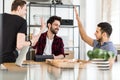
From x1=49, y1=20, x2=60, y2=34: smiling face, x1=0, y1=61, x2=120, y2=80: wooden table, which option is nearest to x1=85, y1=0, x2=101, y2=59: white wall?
x1=49, y1=20, x2=60, y2=34: smiling face

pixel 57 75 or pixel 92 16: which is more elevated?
pixel 92 16

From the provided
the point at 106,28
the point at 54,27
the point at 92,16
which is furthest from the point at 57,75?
the point at 92,16

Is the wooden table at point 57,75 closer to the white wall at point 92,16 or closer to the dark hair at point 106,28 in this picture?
the dark hair at point 106,28

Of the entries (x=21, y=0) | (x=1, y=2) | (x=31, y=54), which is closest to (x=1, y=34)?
(x=21, y=0)

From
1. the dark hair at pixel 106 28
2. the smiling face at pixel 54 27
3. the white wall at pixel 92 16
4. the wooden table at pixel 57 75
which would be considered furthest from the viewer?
the white wall at pixel 92 16

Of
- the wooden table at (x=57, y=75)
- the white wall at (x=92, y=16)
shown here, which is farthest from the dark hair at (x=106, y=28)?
the white wall at (x=92, y=16)

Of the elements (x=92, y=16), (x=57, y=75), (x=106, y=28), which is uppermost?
(x=92, y=16)

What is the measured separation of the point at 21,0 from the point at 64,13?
306cm

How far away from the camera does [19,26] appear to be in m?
2.32

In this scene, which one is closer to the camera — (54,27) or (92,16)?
(54,27)

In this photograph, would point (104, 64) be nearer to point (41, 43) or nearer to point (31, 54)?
point (41, 43)

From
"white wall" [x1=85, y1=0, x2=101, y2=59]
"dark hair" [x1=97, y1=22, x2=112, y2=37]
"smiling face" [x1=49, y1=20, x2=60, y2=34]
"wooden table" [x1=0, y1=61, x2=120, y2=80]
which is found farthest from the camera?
"white wall" [x1=85, y1=0, x2=101, y2=59]

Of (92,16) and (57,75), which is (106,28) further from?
(92,16)

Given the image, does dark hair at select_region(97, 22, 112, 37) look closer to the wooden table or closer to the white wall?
the wooden table
